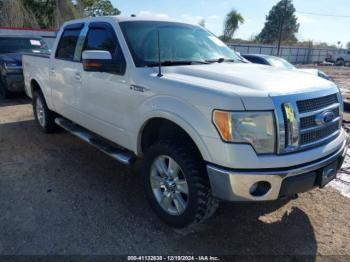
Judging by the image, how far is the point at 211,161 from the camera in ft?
8.38

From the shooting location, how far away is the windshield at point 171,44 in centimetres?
351

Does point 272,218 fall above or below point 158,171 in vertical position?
below

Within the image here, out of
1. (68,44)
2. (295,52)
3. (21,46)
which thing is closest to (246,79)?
(68,44)

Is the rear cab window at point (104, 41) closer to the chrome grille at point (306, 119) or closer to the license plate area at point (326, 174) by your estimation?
the chrome grille at point (306, 119)

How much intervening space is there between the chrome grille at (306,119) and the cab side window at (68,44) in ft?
10.6

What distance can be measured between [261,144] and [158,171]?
3.71ft

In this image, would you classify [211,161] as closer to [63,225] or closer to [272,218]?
[272,218]

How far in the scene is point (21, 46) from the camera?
10258mm

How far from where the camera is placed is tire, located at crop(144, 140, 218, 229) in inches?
108

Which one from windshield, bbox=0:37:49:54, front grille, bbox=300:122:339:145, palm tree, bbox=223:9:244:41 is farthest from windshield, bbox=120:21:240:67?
palm tree, bbox=223:9:244:41

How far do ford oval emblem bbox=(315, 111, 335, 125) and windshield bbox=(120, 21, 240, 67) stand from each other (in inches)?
57.6

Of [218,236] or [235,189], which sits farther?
[218,236]

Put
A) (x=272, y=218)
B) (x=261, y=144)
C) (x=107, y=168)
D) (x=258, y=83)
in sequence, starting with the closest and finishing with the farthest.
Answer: (x=261, y=144)
(x=258, y=83)
(x=272, y=218)
(x=107, y=168)

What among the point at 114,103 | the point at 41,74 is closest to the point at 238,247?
the point at 114,103
